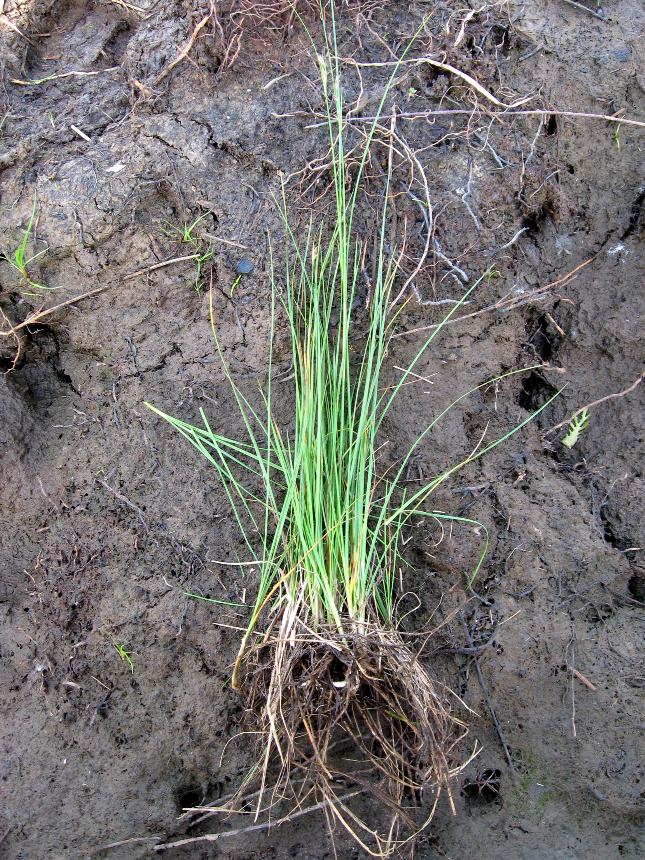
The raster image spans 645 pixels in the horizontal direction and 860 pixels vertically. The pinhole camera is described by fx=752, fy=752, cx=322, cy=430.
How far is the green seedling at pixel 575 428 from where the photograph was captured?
2062 mm

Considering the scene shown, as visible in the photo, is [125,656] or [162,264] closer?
[125,656]

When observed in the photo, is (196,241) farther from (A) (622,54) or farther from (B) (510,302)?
(A) (622,54)

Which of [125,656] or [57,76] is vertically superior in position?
[57,76]

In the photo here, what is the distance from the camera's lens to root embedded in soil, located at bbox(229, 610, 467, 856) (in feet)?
5.81

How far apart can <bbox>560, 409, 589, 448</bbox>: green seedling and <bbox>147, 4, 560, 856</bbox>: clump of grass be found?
0.54 ft

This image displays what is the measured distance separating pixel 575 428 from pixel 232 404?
3.11ft

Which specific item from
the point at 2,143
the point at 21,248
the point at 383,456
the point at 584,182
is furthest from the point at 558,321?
the point at 2,143

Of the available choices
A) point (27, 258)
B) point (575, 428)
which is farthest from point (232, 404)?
point (575, 428)

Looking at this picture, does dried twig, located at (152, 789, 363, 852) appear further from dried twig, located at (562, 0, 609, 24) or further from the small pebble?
dried twig, located at (562, 0, 609, 24)

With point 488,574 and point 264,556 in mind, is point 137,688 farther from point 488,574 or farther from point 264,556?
point 488,574

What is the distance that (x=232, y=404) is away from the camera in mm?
2086

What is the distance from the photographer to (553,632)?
6.39 feet

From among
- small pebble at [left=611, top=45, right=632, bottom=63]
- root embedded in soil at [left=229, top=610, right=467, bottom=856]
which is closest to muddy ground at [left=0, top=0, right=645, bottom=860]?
small pebble at [left=611, top=45, right=632, bottom=63]

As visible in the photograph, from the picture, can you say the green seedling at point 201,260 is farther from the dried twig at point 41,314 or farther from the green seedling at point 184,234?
the dried twig at point 41,314
